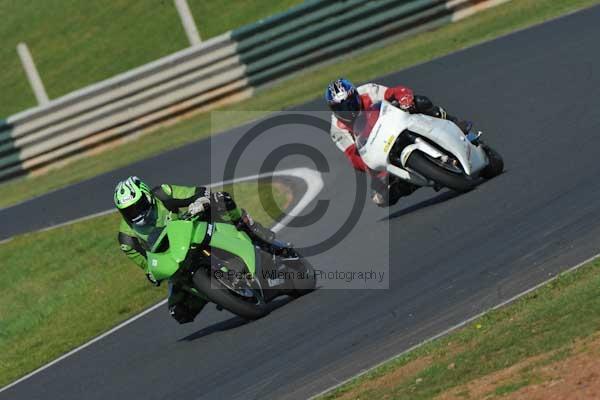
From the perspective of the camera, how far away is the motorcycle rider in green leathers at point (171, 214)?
941 cm

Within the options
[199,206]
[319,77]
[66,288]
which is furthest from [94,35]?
[199,206]

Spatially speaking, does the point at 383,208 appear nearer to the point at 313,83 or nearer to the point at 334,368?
the point at 334,368

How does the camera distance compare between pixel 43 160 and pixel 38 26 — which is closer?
pixel 43 160

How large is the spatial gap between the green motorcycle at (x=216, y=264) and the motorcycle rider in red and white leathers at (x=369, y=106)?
71.9 inches

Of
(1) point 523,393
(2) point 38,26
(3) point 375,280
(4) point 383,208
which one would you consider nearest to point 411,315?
(3) point 375,280

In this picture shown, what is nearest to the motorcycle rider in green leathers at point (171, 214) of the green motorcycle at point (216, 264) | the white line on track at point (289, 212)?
the green motorcycle at point (216, 264)

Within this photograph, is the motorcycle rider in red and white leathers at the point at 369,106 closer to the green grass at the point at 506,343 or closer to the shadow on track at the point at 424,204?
the shadow on track at the point at 424,204

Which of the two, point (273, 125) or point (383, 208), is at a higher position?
point (273, 125)

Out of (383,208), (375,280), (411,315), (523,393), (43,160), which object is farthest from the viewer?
(43,160)

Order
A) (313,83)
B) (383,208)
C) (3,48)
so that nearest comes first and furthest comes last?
(383,208) < (313,83) < (3,48)

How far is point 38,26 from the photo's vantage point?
25609mm

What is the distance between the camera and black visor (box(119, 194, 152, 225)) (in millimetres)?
9414

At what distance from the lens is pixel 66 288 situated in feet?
45.1

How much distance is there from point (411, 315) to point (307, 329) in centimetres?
100
